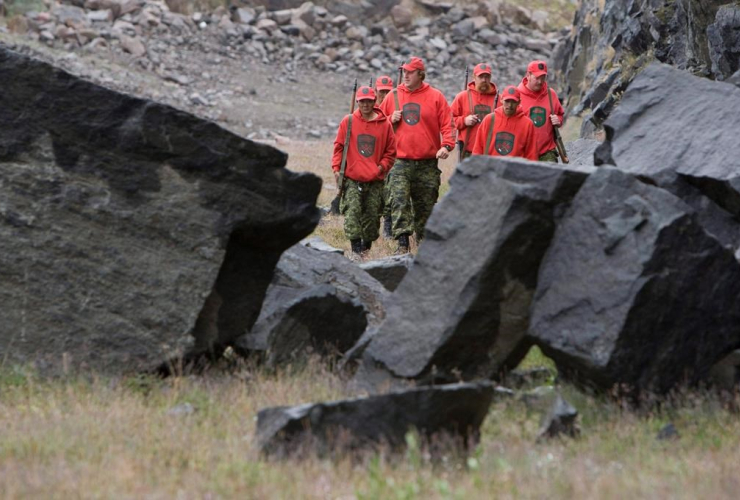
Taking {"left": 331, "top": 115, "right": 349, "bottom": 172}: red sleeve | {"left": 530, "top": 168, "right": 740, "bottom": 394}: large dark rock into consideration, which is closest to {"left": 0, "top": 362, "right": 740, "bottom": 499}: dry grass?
{"left": 530, "top": 168, "right": 740, "bottom": 394}: large dark rock

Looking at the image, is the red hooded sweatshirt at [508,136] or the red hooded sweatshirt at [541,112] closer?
the red hooded sweatshirt at [508,136]

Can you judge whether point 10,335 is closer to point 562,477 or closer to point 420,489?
point 420,489

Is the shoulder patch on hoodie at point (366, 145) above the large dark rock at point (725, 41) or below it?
below

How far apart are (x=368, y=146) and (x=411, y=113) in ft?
2.52

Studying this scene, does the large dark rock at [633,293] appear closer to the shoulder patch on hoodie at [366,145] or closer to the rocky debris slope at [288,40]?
the shoulder patch on hoodie at [366,145]

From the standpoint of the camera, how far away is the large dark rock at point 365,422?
579cm

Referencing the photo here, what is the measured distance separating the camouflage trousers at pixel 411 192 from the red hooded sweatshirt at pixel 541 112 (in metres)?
1.36

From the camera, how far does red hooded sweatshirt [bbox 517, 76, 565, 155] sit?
1389 cm

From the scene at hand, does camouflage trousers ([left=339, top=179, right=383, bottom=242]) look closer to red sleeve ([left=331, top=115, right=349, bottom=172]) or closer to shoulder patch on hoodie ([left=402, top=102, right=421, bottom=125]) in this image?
red sleeve ([left=331, top=115, right=349, bottom=172])

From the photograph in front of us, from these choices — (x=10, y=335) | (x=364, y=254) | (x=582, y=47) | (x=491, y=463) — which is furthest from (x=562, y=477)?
(x=582, y=47)

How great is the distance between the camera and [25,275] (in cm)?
767

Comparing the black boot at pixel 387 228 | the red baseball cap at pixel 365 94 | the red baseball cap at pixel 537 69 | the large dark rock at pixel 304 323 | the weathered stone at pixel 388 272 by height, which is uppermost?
the red baseball cap at pixel 537 69

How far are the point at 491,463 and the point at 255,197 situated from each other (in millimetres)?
2923

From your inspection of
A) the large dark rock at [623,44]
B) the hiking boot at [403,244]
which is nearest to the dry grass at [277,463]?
the hiking boot at [403,244]
